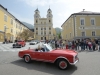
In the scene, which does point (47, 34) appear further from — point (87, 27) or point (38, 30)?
point (87, 27)

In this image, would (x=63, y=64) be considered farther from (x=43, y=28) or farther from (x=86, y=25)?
(x=43, y=28)

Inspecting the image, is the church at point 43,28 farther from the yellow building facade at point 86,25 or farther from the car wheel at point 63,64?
the car wheel at point 63,64

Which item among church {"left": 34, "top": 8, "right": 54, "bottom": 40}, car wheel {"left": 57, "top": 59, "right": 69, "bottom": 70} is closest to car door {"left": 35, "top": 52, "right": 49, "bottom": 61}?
car wheel {"left": 57, "top": 59, "right": 69, "bottom": 70}

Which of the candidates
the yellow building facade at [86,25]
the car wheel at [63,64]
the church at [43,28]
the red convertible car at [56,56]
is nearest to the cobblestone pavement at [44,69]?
the car wheel at [63,64]

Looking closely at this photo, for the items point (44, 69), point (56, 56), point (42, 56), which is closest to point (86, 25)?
point (42, 56)

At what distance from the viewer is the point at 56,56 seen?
249 inches

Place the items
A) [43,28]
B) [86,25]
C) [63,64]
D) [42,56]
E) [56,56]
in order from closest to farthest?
[63,64] → [56,56] → [42,56] → [86,25] → [43,28]

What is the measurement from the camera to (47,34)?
90.0 metres

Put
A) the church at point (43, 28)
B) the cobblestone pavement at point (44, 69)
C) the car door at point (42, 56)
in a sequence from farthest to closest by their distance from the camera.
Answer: the church at point (43, 28), the car door at point (42, 56), the cobblestone pavement at point (44, 69)

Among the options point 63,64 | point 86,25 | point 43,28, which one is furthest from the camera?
point 43,28

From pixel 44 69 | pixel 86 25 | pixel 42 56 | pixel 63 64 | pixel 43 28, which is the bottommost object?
pixel 44 69

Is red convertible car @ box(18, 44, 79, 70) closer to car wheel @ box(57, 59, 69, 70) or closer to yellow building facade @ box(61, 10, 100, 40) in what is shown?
car wheel @ box(57, 59, 69, 70)

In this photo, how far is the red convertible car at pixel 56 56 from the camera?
6.01m

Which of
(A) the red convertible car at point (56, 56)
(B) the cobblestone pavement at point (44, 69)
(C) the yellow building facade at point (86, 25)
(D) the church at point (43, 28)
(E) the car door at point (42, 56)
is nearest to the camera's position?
(B) the cobblestone pavement at point (44, 69)
